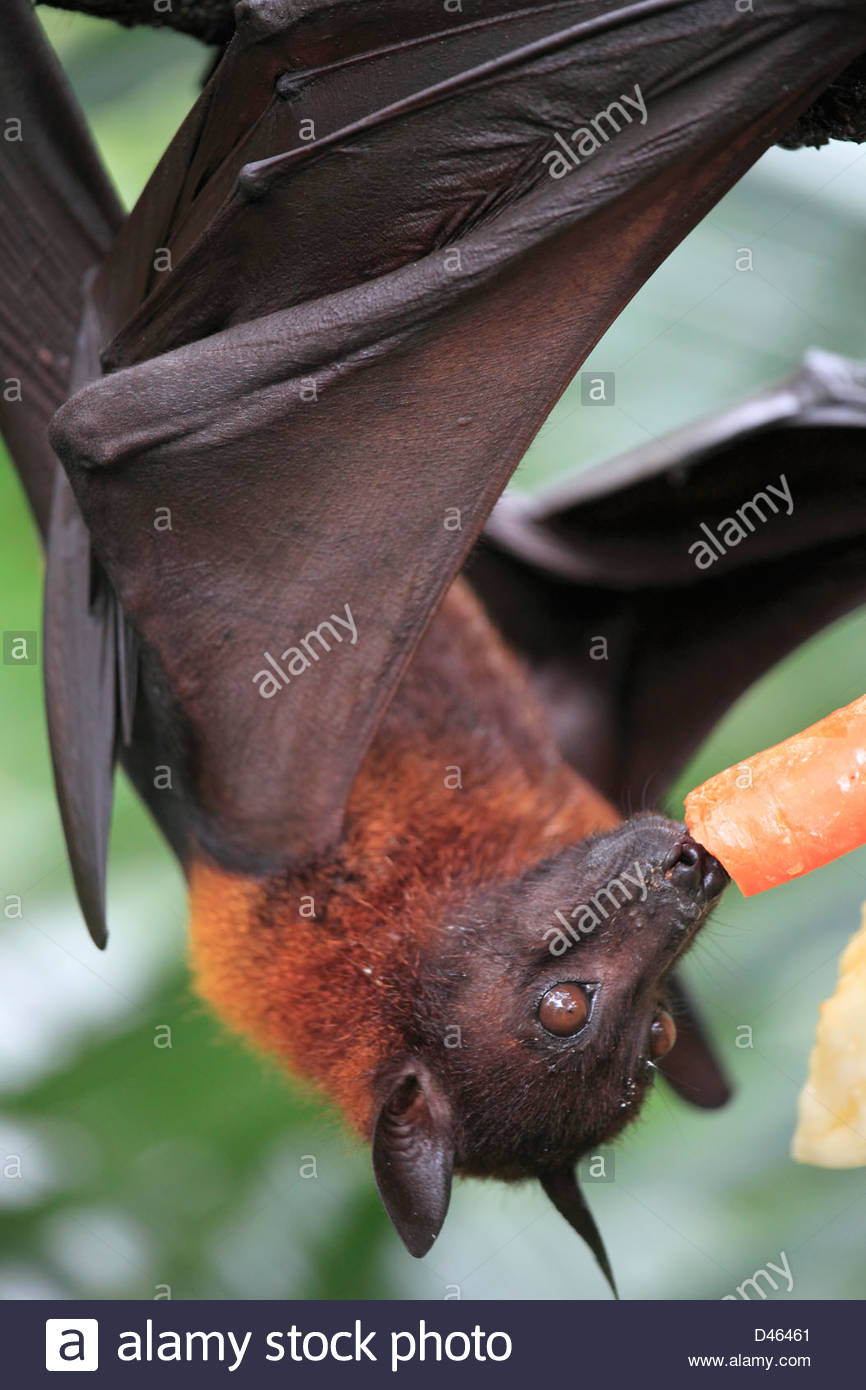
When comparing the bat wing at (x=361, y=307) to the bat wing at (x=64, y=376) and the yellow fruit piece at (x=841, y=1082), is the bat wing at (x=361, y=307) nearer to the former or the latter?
the bat wing at (x=64, y=376)

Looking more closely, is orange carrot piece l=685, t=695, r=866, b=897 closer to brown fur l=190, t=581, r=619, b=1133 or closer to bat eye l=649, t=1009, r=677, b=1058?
bat eye l=649, t=1009, r=677, b=1058

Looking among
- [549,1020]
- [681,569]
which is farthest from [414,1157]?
[681,569]

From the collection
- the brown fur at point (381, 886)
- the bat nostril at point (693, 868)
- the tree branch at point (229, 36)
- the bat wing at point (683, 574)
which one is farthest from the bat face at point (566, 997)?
the tree branch at point (229, 36)

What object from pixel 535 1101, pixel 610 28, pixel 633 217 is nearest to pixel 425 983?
pixel 535 1101

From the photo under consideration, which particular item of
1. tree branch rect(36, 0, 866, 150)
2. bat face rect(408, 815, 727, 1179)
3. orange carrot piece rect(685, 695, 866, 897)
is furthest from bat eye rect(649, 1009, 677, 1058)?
tree branch rect(36, 0, 866, 150)

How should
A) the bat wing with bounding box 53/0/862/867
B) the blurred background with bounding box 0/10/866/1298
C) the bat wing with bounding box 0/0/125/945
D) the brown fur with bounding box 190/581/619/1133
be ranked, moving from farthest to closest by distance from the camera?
the blurred background with bounding box 0/10/866/1298 < the brown fur with bounding box 190/581/619/1133 < the bat wing with bounding box 0/0/125/945 < the bat wing with bounding box 53/0/862/867

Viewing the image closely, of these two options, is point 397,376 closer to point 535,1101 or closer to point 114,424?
point 114,424
